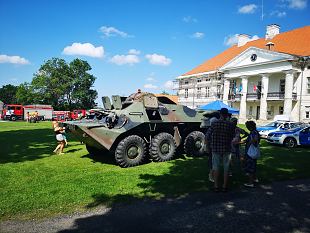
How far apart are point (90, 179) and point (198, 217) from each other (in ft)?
10.9

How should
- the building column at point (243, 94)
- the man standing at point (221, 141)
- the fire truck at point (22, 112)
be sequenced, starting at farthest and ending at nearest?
the fire truck at point (22, 112) < the building column at point (243, 94) < the man standing at point (221, 141)

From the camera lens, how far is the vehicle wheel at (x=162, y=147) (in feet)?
33.2

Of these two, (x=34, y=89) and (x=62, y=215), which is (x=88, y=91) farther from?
(x=62, y=215)

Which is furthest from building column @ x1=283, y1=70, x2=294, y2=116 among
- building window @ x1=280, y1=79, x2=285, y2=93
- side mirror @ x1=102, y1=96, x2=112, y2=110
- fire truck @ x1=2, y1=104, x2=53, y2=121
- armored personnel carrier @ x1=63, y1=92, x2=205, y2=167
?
fire truck @ x1=2, y1=104, x2=53, y2=121

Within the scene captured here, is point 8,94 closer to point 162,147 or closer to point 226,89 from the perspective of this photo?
point 226,89

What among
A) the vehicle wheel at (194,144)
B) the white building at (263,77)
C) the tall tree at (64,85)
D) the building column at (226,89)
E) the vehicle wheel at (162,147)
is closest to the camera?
the vehicle wheel at (162,147)

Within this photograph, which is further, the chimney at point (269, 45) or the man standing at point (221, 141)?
the chimney at point (269, 45)

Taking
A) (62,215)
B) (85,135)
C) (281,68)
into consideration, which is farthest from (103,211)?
(281,68)

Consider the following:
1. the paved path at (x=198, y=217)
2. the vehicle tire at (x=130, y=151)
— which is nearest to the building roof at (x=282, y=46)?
the vehicle tire at (x=130, y=151)

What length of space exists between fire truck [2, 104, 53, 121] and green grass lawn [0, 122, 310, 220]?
32.8 metres

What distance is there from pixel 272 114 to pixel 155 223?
37.3 m

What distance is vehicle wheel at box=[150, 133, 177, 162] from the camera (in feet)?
33.2

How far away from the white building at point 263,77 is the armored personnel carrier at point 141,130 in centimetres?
2718

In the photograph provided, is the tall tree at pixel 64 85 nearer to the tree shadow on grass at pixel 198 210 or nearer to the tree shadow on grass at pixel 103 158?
the tree shadow on grass at pixel 103 158
